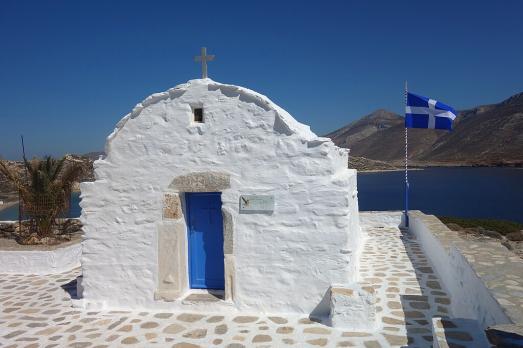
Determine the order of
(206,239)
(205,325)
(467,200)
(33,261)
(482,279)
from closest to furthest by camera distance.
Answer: (482,279), (205,325), (206,239), (33,261), (467,200)

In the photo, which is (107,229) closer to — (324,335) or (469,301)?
(324,335)

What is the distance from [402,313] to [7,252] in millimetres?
7692

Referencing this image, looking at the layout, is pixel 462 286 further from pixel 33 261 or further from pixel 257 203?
pixel 33 261

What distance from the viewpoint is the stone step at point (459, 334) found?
3.14 metres

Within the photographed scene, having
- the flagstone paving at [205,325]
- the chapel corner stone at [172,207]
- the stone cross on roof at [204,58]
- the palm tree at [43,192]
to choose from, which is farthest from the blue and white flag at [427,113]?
the palm tree at [43,192]

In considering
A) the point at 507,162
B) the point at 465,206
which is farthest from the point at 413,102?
the point at 507,162

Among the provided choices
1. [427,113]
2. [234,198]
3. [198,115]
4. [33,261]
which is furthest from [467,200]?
[33,261]

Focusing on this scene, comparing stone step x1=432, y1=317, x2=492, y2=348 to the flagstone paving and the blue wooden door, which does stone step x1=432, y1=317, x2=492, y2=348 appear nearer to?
the flagstone paving

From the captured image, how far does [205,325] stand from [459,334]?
10.3ft

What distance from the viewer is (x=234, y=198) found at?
222 inches

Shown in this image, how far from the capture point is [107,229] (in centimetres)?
602

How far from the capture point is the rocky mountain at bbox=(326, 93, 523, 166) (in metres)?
78.5

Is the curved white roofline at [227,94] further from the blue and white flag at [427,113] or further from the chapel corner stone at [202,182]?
the blue and white flag at [427,113]

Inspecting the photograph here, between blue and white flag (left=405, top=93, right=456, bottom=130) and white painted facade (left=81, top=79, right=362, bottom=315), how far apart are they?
5.15 m
